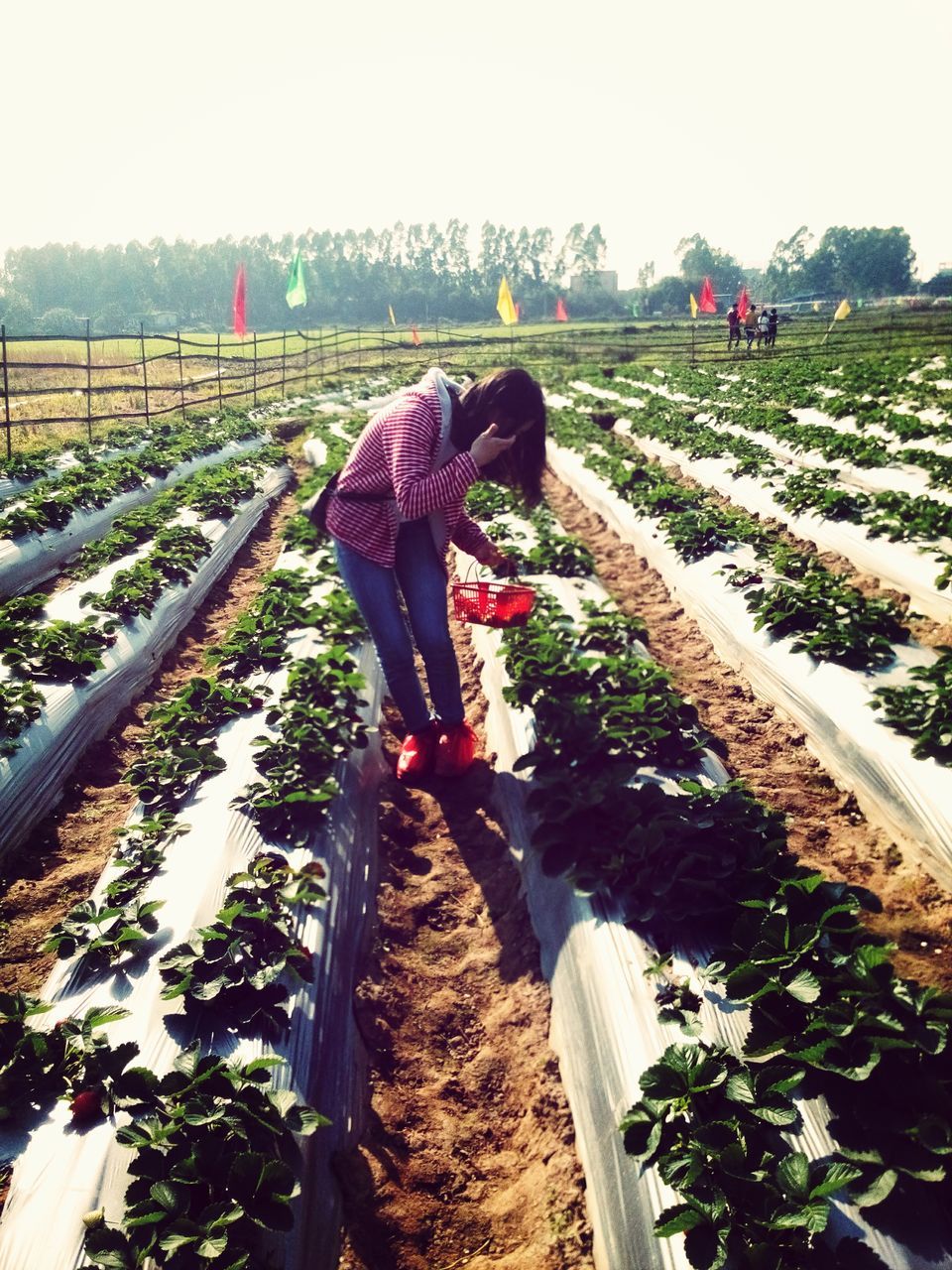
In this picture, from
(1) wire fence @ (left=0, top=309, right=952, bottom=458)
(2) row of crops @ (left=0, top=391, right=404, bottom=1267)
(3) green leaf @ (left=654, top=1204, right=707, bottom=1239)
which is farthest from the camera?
(1) wire fence @ (left=0, top=309, right=952, bottom=458)

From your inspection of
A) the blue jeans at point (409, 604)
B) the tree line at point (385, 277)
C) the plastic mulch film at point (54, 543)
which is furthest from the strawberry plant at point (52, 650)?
the tree line at point (385, 277)

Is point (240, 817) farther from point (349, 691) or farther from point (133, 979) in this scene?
point (349, 691)

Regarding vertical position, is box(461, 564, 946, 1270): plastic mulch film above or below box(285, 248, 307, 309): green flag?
below

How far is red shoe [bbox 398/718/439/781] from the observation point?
467 cm

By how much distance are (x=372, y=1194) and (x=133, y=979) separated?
111 cm

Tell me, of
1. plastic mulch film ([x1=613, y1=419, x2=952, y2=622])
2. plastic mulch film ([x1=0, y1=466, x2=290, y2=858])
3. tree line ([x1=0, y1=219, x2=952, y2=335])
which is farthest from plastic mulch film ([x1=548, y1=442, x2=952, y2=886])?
tree line ([x1=0, y1=219, x2=952, y2=335])

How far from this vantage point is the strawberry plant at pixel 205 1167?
1947 millimetres

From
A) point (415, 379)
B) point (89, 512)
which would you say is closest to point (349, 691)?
point (89, 512)

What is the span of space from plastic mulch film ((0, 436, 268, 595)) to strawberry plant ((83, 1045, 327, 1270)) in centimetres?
675

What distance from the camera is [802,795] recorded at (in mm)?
4660

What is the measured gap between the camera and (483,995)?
11.6 ft

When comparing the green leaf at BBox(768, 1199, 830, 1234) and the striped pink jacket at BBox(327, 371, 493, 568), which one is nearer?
the green leaf at BBox(768, 1199, 830, 1234)

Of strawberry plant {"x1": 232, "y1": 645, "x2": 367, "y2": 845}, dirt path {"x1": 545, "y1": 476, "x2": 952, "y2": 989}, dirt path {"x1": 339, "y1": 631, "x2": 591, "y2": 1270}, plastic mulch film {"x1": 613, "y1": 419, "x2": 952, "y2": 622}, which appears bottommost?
dirt path {"x1": 339, "y1": 631, "x2": 591, "y2": 1270}

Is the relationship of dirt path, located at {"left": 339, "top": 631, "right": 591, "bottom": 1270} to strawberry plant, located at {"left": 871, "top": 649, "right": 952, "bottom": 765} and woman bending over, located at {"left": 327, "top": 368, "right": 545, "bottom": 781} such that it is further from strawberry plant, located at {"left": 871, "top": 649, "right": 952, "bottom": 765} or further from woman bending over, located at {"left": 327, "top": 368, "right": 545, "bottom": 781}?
strawberry plant, located at {"left": 871, "top": 649, "right": 952, "bottom": 765}
